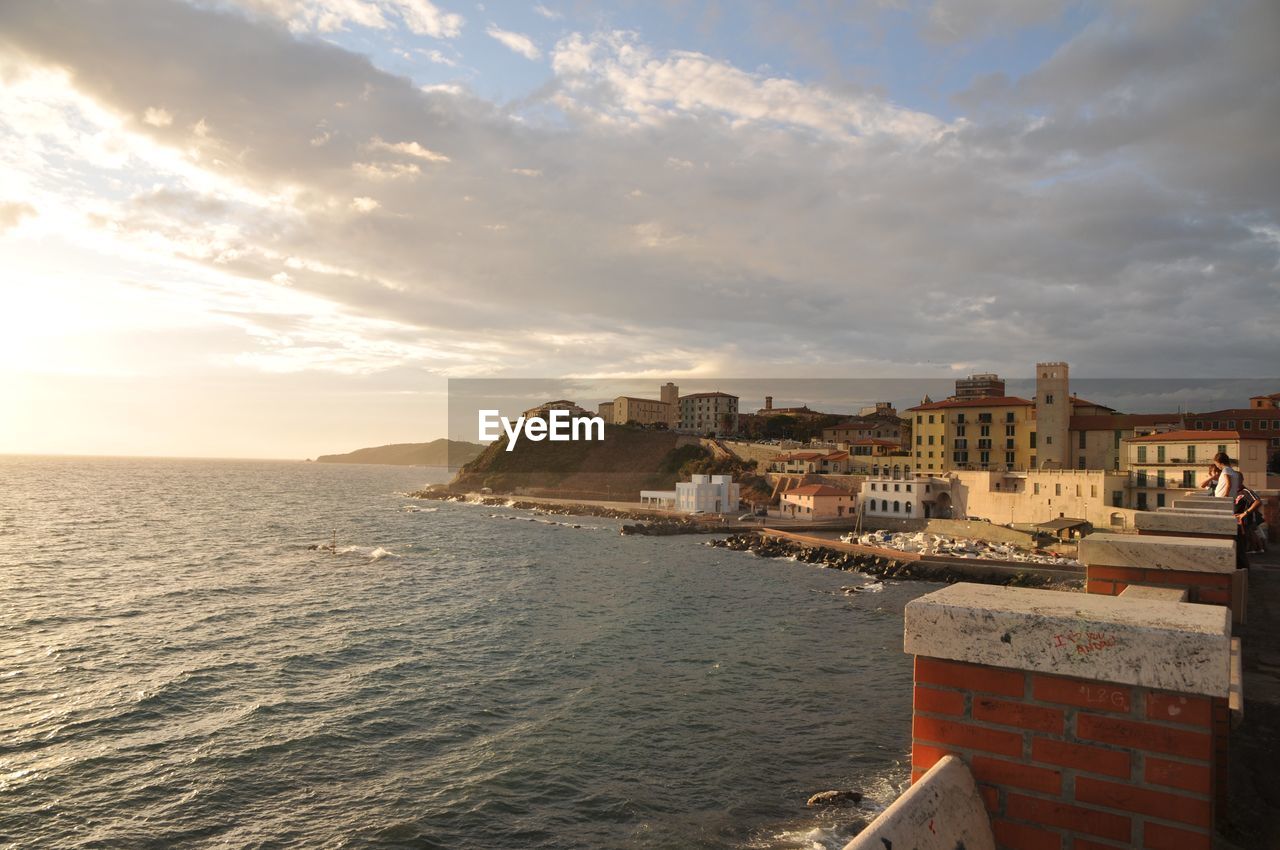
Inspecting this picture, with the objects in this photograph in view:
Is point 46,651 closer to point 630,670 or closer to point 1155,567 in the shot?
point 630,670

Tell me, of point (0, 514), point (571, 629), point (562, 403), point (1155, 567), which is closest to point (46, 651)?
point (571, 629)

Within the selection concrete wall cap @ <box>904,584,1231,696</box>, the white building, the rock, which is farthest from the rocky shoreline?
concrete wall cap @ <box>904,584,1231,696</box>

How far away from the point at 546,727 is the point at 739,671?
7987 mm

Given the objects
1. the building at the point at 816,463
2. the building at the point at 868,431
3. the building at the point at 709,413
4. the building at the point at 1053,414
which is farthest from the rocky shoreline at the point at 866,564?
the building at the point at 709,413

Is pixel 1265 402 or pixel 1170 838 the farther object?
pixel 1265 402

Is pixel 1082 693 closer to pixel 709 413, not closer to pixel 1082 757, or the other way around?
pixel 1082 757

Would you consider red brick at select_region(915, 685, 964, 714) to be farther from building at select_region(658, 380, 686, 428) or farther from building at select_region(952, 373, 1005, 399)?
building at select_region(658, 380, 686, 428)

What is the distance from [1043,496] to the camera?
57.9 meters

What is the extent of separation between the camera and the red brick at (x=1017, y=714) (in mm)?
2391

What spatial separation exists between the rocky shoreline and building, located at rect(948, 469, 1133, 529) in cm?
1019

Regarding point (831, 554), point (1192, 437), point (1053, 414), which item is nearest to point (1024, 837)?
point (831, 554)

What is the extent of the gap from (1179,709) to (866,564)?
5121cm

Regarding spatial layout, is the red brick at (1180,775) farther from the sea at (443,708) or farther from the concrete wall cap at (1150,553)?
the sea at (443,708)

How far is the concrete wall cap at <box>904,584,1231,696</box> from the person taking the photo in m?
2.15
